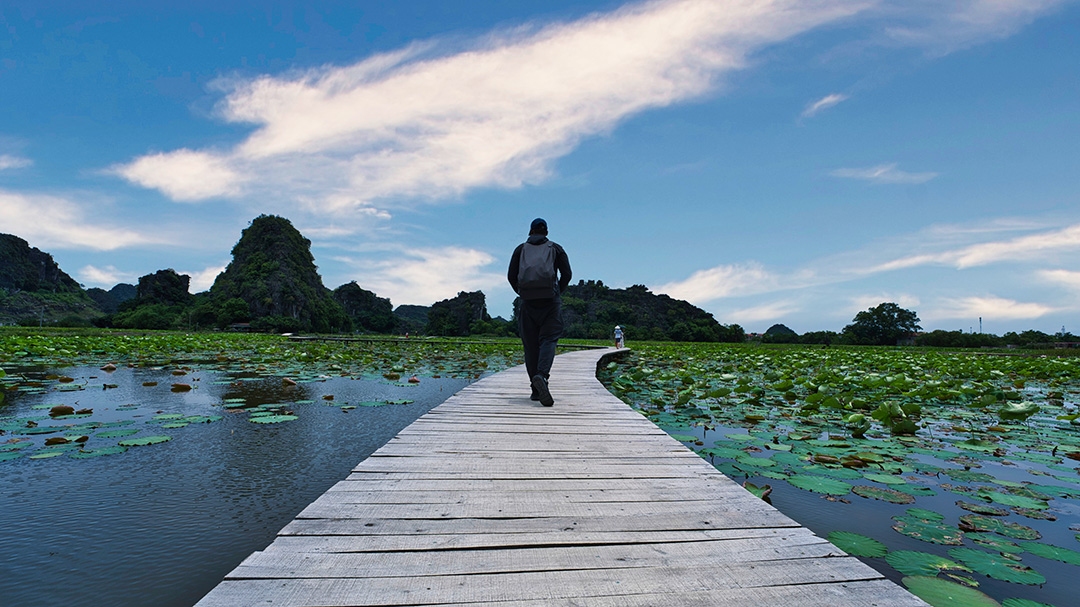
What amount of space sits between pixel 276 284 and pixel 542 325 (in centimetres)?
7016

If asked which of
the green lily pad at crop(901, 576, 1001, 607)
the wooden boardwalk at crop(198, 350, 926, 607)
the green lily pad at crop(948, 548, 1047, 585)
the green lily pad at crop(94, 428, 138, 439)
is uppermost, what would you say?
the wooden boardwalk at crop(198, 350, 926, 607)

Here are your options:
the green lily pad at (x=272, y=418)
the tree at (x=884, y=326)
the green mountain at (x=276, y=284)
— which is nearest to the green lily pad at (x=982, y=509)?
the green lily pad at (x=272, y=418)

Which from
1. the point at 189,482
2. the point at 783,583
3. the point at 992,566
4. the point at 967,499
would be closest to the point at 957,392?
the point at 967,499

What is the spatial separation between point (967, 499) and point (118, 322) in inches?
3105

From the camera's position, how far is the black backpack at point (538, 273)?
3.75 metres

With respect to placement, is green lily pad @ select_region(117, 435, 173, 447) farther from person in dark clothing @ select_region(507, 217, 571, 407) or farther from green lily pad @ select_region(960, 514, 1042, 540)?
green lily pad @ select_region(960, 514, 1042, 540)

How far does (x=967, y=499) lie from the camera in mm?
2342

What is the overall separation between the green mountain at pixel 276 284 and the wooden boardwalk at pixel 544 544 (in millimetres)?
61892

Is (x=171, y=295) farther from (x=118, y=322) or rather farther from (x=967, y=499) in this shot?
(x=967, y=499)

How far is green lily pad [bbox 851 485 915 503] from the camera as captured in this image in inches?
91.6

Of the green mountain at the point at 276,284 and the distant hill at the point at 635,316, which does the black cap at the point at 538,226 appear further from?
the green mountain at the point at 276,284

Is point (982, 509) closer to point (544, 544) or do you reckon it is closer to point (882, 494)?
point (882, 494)

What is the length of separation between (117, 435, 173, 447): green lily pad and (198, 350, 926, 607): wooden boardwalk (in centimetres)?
178

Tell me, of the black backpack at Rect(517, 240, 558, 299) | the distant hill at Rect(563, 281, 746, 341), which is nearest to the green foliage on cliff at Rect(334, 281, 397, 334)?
the distant hill at Rect(563, 281, 746, 341)
